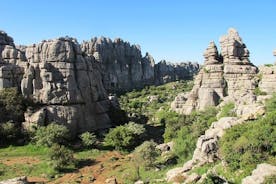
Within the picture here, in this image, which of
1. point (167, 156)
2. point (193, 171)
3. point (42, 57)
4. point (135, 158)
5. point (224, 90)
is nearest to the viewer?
point (193, 171)

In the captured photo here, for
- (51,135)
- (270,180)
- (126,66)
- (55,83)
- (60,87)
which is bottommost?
(270,180)

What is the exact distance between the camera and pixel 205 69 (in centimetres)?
7231

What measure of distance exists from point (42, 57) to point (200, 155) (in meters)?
33.9

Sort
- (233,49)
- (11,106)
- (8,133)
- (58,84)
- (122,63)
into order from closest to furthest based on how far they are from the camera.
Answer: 1. (8,133)
2. (11,106)
3. (58,84)
4. (233,49)
5. (122,63)

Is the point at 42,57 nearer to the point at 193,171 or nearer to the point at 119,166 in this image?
the point at 119,166

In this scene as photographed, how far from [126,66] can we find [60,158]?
110184 millimetres

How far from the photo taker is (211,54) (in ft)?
240

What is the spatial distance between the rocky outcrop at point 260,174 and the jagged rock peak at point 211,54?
50.9 meters

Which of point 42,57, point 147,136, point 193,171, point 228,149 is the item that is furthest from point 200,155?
point 42,57

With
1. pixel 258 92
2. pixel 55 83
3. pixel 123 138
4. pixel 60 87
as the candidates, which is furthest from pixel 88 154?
pixel 258 92

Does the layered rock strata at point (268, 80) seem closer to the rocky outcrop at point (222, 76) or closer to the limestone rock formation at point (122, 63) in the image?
the rocky outcrop at point (222, 76)

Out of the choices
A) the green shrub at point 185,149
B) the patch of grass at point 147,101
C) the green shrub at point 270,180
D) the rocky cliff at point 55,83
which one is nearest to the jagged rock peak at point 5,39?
the rocky cliff at point 55,83

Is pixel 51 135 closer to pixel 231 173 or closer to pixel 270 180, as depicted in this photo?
pixel 231 173

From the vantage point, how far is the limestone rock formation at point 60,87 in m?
52.5
